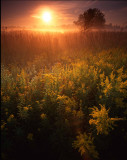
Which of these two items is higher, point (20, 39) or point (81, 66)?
point (20, 39)

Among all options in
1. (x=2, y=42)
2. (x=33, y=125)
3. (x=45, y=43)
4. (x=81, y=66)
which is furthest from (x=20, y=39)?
(x=33, y=125)

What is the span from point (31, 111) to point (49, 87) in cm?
84

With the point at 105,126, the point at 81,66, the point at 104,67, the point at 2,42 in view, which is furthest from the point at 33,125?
the point at 2,42

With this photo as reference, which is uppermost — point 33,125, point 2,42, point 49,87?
point 2,42

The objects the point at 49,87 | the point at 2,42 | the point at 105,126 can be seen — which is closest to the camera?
the point at 105,126

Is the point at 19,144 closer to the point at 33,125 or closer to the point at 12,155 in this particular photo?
the point at 12,155

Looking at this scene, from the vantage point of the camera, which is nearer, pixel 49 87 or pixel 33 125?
pixel 33 125

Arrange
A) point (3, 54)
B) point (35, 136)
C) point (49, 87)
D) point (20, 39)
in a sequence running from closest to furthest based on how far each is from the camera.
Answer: point (35, 136), point (49, 87), point (3, 54), point (20, 39)

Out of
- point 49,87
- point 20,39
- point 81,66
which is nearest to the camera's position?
point 49,87

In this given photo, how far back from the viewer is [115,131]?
2480 mm

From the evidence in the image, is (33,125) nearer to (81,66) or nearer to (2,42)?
(81,66)

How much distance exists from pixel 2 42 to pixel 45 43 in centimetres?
396

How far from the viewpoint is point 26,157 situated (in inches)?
82.8

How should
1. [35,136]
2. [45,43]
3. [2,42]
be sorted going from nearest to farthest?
1. [35,136]
2. [2,42]
3. [45,43]
